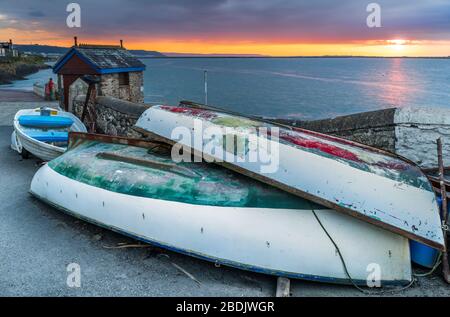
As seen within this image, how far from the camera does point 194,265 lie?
15.1 ft

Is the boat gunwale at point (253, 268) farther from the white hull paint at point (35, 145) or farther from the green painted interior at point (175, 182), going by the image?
the white hull paint at point (35, 145)

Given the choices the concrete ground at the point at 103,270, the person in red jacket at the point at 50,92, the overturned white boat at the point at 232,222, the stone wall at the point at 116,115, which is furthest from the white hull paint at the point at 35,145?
the person in red jacket at the point at 50,92

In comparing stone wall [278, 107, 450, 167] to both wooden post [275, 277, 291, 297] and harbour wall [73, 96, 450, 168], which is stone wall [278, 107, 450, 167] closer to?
harbour wall [73, 96, 450, 168]

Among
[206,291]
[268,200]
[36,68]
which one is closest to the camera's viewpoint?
[206,291]

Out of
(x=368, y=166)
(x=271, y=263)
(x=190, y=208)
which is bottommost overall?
(x=271, y=263)

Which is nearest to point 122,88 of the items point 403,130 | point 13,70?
point 403,130

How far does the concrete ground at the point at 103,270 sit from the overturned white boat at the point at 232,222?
22 centimetres

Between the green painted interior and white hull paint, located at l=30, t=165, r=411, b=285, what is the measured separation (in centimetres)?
10

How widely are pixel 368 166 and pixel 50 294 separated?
3888 mm

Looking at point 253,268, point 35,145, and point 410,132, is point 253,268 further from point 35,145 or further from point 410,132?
point 35,145
